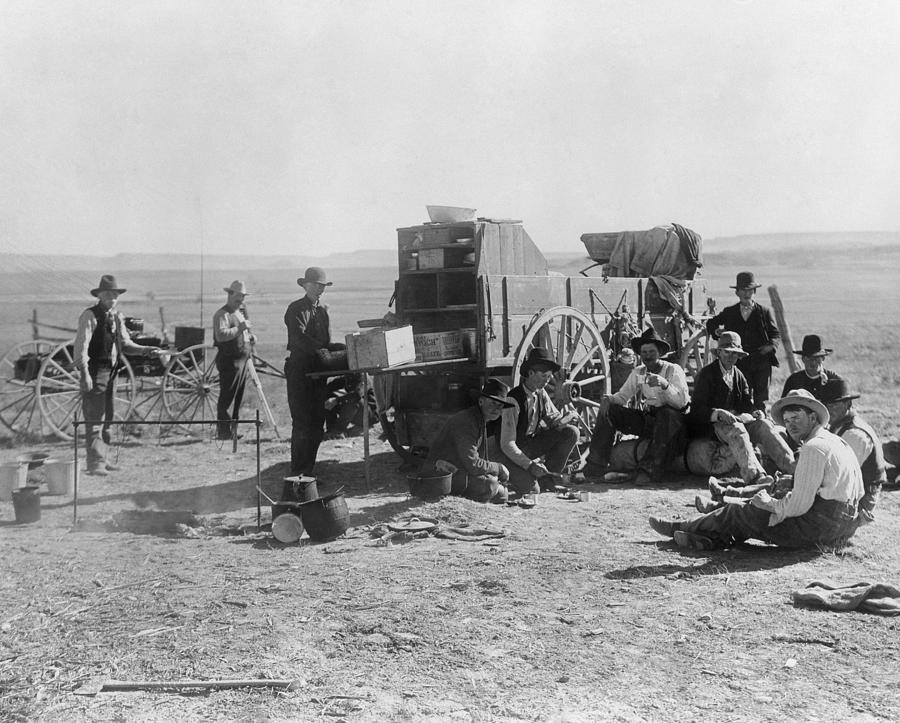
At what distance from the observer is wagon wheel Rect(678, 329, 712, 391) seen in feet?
39.7

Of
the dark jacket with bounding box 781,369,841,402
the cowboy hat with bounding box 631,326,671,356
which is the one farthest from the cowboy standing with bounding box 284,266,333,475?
the dark jacket with bounding box 781,369,841,402

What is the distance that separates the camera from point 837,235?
404 feet

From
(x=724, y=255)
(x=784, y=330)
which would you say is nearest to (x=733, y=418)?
(x=784, y=330)

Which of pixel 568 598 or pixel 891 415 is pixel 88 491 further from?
pixel 891 415

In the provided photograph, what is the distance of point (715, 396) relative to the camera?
936cm

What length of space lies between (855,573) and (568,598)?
6.16ft

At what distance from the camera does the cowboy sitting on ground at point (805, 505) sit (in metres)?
6.31

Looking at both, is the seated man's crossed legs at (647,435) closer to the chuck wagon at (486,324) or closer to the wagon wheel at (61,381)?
the chuck wagon at (486,324)

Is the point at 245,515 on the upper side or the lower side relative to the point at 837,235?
lower

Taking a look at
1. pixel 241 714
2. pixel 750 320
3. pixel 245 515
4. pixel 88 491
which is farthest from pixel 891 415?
pixel 241 714

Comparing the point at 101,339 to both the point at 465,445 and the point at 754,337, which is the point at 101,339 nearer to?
the point at 465,445

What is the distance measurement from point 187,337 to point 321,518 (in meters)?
6.81

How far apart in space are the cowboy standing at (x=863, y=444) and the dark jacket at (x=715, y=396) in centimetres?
153

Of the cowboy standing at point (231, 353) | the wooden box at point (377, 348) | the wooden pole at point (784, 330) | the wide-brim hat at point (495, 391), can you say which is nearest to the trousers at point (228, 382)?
the cowboy standing at point (231, 353)
